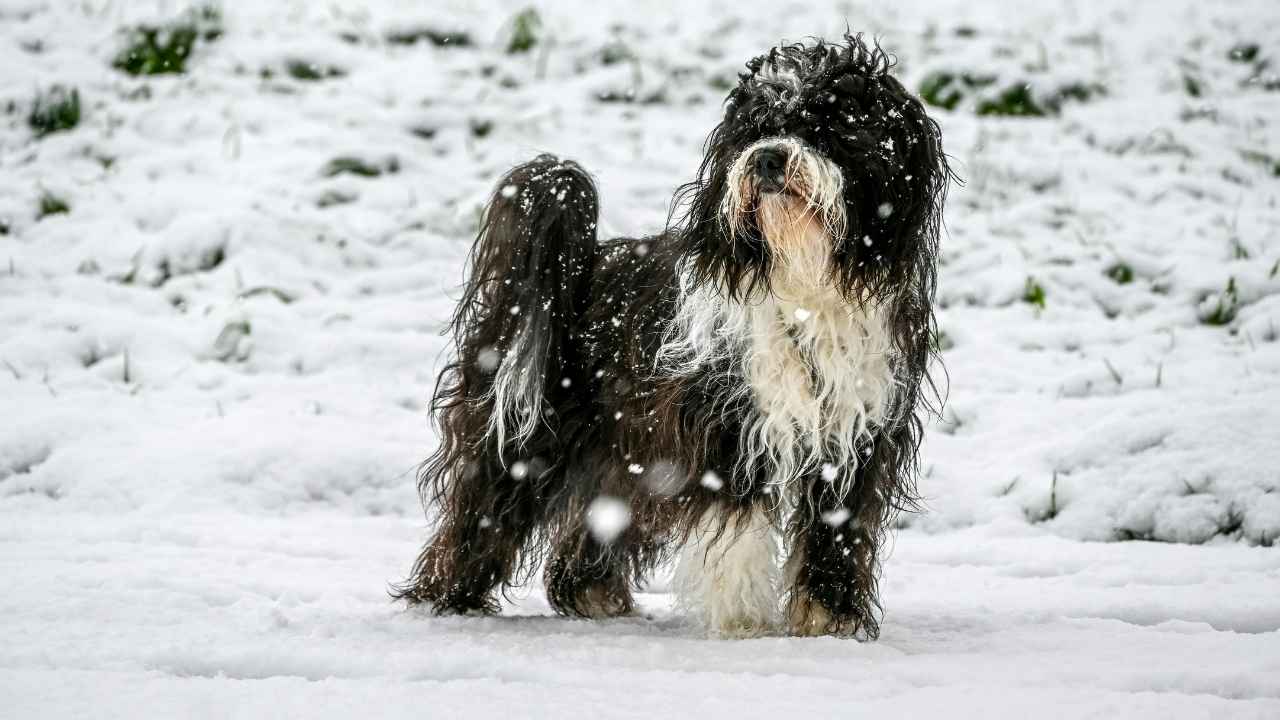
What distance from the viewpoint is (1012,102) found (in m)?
8.80

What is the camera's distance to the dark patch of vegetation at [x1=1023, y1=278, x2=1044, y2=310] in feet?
20.2

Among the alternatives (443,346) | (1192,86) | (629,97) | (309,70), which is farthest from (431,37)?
(1192,86)

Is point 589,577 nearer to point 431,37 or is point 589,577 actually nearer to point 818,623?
point 818,623

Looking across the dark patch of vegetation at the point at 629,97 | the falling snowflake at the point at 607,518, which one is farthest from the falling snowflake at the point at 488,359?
the dark patch of vegetation at the point at 629,97

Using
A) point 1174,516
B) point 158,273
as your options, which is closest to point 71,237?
point 158,273

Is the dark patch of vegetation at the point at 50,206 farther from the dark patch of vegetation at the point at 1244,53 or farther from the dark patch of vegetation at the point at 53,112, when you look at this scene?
the dark patch of vegetation at the point at 1244,53

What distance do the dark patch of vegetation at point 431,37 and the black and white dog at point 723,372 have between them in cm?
692

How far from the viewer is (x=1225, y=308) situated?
572 centimetres

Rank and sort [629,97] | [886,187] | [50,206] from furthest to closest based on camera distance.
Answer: [629,97]
[50,206]
[886,187]

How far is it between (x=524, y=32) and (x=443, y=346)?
206 inches

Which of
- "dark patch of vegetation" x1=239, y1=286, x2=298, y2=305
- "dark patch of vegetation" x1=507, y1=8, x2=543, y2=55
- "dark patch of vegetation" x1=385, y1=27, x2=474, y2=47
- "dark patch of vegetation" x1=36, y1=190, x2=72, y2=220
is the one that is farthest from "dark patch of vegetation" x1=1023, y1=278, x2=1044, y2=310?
"dark patch of vegetation" x1=36, y1=190, x2=72, y2=220

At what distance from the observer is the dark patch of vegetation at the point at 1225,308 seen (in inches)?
224

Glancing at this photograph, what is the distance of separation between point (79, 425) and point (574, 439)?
2.65m

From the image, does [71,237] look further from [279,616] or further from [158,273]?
[279,616]
